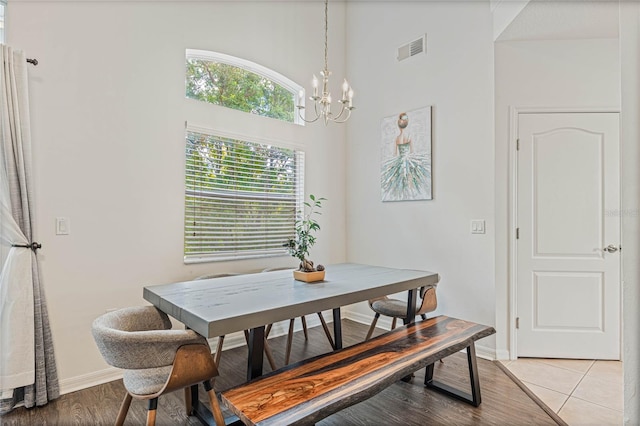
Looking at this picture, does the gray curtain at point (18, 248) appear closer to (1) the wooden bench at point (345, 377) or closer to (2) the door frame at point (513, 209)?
(1) the wooden bench at point (345, 377)

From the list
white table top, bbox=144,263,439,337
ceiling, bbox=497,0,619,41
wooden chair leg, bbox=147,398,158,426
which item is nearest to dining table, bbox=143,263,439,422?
white table top, bbox=144,263,439,337

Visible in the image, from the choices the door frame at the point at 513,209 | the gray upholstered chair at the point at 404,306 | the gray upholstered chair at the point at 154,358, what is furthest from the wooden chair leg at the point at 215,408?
the door frame at the point at 513,209

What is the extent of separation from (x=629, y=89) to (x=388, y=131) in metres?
2.71

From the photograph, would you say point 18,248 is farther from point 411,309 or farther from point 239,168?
point 411,309

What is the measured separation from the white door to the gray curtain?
3.63m

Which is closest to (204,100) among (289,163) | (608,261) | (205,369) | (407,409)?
(289,163)

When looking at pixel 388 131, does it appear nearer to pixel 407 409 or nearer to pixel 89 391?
pixel 407 409

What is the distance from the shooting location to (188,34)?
3.02m

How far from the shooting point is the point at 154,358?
1526mm

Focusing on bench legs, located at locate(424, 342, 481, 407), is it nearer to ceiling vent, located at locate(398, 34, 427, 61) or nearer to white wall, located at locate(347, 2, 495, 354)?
white wall, located at locate(347, 2, 495, 354)

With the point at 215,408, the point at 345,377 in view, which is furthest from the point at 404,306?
the point at 215,408

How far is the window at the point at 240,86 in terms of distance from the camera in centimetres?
317

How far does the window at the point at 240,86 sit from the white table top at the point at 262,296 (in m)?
1.82

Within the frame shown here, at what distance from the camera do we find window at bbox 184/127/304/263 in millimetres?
3082
